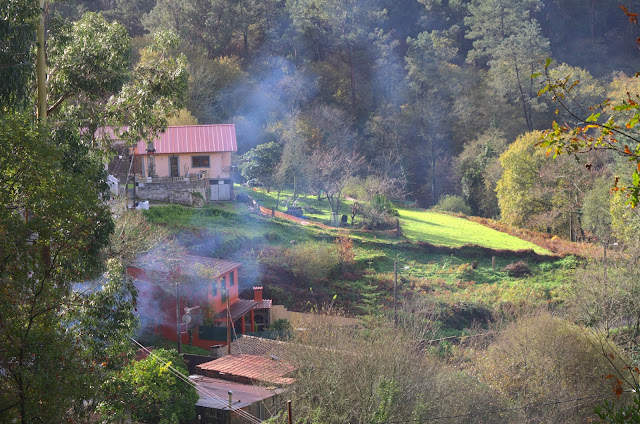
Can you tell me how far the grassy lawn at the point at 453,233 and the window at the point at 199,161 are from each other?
9727 millimetres

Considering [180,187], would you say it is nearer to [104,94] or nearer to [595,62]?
[104,94]

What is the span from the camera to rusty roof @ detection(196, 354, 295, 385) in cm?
1453

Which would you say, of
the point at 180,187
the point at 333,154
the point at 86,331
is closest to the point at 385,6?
the point at 333,154

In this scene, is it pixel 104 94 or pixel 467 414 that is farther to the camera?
pixel 467 414

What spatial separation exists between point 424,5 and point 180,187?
114ft

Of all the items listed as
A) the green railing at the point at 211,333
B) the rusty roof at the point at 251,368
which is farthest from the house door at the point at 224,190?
the rusty roof at the point at 251,368

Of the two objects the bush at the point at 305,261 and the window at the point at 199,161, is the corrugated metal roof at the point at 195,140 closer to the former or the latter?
the window at the point at 199,161

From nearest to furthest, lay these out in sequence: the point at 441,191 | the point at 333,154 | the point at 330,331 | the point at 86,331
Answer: the point at 86,331
the point at 330,331
the point at 333,154
the point at 441,191

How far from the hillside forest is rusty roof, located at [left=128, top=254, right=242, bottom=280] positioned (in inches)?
16.6

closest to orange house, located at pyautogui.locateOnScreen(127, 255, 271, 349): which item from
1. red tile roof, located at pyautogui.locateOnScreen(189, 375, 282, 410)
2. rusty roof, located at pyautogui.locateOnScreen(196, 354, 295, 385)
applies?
rusty roof, located at pyautogui.locateOnScreen(196, 354, 295, 385)

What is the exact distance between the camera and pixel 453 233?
32438 millimetres

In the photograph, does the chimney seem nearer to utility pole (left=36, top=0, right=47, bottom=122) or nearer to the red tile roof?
the red tile roof

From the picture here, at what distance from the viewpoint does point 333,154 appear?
38188 millimetres

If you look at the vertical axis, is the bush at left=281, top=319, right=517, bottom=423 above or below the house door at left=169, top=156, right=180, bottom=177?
below
